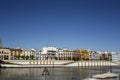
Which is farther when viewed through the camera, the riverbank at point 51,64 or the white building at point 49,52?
the white building at point 49,52

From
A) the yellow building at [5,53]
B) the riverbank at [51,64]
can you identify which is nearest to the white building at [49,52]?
the yellow building at [5,53]

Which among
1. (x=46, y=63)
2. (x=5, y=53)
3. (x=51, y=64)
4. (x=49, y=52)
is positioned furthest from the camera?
(x=49, y=52)

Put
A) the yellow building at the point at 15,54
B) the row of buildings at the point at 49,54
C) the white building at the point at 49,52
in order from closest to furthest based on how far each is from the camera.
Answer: the yellow building at the point at 15,54 < the row of buildings at the point at 49,54 < the white building at the point at 49,52

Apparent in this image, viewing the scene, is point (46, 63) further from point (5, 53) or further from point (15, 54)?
point (15, 54)

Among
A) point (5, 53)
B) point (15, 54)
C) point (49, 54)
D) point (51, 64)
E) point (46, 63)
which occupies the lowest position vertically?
point (51, 64)

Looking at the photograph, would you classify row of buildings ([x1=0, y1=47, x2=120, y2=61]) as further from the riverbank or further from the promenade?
the riverbank

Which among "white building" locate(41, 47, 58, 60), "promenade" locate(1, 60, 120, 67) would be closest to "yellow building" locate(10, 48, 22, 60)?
"white building" locate(41, 47, 58, 60)

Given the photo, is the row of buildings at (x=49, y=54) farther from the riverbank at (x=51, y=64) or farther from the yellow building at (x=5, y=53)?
the riverbank at (x=51, y=64)

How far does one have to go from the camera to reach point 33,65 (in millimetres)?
125188

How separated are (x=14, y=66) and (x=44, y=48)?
251ft

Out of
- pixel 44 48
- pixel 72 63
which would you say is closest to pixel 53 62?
pixel 72 63

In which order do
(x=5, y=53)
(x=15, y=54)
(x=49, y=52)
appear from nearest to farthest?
1. (x=5, y=53)
2. (x=15, y=54)
3. (x=49, y=52)

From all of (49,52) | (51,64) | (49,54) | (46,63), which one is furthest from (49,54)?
(51,64)

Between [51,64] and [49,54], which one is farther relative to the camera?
[49,54]
